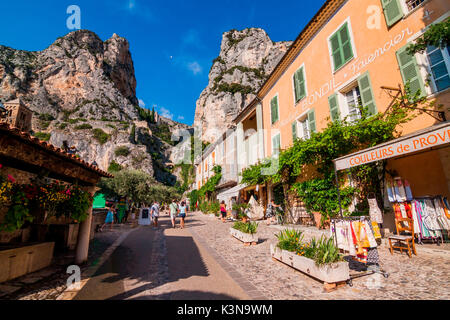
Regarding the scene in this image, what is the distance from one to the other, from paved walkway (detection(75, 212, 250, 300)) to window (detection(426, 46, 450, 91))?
7348 mm

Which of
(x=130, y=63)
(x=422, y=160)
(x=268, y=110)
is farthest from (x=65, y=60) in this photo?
(x=422, y=160)

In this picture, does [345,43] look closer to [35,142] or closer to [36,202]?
[35,142]

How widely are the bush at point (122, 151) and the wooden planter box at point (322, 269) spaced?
51.3 meters

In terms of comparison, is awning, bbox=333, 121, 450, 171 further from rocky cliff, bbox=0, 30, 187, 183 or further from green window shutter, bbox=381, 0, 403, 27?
rocky cliff, bbox=0, 30, 187, 183

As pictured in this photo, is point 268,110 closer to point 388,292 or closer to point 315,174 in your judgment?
point 315,174

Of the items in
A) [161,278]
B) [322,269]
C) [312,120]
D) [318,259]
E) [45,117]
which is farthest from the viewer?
[45,117]

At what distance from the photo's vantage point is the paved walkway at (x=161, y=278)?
3447 millimetres

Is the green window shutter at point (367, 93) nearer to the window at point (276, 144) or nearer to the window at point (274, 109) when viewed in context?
the window at point (276, 144)

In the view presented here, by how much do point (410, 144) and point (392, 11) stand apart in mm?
5851

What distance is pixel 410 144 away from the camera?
12.6 feet

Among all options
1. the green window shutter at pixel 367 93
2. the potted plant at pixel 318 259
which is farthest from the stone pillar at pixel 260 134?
the potted plant at pixel 318 259

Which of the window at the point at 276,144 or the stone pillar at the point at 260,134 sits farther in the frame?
the stone pillar at the point at 260,134

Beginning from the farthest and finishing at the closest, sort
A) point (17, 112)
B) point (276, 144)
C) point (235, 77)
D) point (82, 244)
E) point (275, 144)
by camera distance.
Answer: point (235, 77)
point (275, 144)
point (276, 144)
point (17, 112)
point (82, 244)

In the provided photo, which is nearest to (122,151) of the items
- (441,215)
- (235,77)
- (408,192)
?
(235,77)
